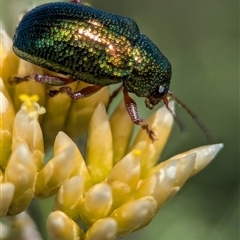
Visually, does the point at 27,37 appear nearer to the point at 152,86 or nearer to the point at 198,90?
the point at 152,86

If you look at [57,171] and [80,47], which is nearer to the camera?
[57,171]

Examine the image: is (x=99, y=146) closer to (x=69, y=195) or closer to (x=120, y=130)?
(x=120, y=130)

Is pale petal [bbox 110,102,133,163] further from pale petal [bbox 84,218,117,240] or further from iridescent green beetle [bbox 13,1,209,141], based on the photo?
pale petal [bbox 84,218,117,240]

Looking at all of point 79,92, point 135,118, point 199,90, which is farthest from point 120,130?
point 199,90

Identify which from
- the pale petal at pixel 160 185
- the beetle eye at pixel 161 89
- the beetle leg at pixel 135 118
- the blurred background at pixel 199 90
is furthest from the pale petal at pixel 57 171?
the blurred background at pixel 199 90

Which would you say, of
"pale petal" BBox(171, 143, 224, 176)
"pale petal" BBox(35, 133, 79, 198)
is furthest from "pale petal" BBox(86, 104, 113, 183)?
"pale petal" BBox(171, 143, 224, 176)

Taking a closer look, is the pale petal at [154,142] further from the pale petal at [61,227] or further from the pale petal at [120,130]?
the pale petal at [61,227]

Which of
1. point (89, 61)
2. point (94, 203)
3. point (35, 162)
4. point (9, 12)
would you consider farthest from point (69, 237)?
point (9, 12)
